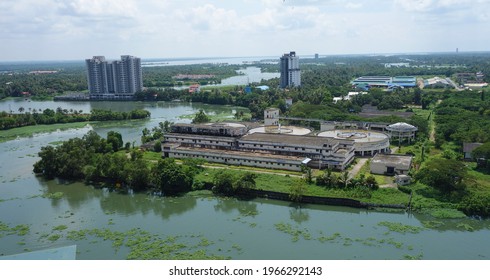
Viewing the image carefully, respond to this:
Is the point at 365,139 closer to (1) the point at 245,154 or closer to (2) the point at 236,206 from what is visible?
(1) the point at 245,154

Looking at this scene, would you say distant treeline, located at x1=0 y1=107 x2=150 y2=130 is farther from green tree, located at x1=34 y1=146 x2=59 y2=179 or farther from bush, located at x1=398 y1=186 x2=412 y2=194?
bush, located at x1=398 y1=186 x2=412 y2=194

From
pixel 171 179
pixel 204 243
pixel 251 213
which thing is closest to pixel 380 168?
pixel 251 213

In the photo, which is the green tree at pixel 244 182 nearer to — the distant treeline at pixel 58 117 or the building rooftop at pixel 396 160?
the building rooftop at pixel 396 160

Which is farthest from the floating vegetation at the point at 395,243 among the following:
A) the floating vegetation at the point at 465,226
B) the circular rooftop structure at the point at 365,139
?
the circular rooftop structure at the point at 365,139

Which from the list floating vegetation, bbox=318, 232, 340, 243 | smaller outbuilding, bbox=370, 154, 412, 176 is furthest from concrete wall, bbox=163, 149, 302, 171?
floating vegetation, bbox=318, 232, 340, 243

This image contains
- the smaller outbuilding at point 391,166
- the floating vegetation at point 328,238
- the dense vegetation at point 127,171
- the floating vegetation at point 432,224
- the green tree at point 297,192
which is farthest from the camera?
the smaller outbuilding at point 391,166
